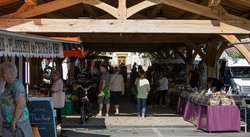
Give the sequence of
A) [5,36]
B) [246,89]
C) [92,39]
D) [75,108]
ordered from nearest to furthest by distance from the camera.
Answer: [5,36] → [75,108] → [92,39] → [246,89]

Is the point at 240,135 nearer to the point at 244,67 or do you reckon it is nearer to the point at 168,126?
the point at 168,126

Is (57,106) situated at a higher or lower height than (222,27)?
lower

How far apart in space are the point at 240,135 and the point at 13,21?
6.92 meters

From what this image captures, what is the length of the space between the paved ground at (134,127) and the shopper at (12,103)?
5873mm

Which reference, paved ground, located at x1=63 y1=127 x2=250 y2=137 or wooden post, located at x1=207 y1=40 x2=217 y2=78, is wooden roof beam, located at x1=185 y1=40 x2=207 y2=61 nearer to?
wooden post, located at x1=207 y1=40 x2=217 y2=78

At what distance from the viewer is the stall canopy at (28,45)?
732 centimetres

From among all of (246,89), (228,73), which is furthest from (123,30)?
(228,73)

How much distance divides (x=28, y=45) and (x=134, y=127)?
6.39m

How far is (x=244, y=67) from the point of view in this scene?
1073 inches

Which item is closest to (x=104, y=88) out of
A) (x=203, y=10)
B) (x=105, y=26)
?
(x=105, y=26)

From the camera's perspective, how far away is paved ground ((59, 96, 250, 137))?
12913 millimetres

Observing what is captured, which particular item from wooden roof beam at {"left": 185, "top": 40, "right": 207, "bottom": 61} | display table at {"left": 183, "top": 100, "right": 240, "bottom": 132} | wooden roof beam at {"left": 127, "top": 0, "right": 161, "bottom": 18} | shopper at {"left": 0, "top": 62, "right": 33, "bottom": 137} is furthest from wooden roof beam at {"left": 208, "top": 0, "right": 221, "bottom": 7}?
shopper at {"left": 0, "top": 62, "right": 33, "bottom": 137}

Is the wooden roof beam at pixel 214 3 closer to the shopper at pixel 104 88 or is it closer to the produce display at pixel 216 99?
the produce display at pixel 216 99

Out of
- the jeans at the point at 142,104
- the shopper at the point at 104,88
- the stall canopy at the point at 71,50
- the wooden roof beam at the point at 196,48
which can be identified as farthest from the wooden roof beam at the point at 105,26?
the wooden roof beam at the point at 196,48
